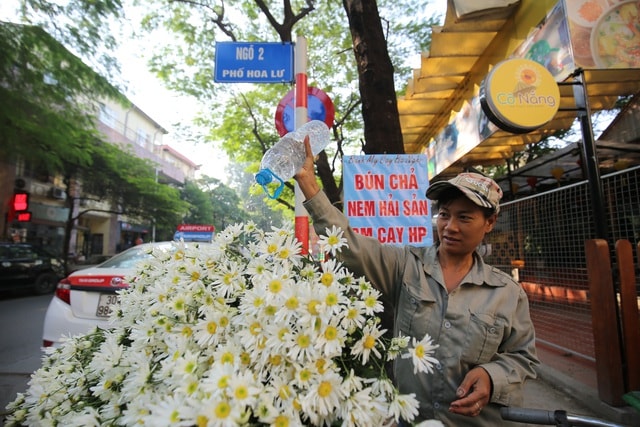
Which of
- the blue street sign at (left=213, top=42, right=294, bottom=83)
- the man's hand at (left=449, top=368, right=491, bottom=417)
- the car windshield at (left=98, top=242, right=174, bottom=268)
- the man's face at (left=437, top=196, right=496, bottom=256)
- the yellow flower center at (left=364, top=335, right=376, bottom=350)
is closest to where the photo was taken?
the yellow flower center at (left=364, top=335, right=376, bottom=350)

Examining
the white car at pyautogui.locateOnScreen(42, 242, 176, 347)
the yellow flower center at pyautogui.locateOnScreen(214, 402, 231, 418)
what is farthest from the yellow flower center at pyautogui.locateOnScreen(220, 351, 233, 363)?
the white car at pyautogui.locateOnScreen(42, 242, 176, 347)

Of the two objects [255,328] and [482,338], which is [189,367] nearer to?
[255,328]

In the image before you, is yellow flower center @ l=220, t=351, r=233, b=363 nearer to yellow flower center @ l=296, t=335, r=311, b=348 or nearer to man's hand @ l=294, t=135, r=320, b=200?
yellow flower center @ l=296, t=335, r=311, b=348

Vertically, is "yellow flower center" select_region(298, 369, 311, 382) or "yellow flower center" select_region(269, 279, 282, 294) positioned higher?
"yellow flower center" select_region(269, 279, 282, 294)

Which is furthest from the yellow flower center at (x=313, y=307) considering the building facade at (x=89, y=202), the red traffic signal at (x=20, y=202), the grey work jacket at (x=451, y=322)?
the red traffic signal at (x=20, y=202)

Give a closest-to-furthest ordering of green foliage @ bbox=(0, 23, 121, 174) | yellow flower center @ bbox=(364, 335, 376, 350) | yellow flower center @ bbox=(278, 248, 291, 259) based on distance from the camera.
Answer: yellow flower center @ bbox=(364, 335, 376, 350) → yellow flower center @ bbox=(278, 248, 291, 259) → green foliage @ bbox=(0, 23, 121, 174)

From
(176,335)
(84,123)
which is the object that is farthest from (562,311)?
(84,123)

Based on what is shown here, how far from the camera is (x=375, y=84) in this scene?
3.46 meters

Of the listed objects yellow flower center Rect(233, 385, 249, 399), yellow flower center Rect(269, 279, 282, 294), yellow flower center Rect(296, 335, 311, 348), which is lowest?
yellow flower center Rect(233, 385, 249, 399)

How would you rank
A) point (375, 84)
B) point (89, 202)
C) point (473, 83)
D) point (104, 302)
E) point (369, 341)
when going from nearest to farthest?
1. point (369, 341)
2. point (375, 84)
3. point (104, 302)
4. point (473, 83)
5. point (89, 202)

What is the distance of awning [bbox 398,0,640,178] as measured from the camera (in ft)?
15.1

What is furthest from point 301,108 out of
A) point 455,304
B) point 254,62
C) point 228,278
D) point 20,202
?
point 20,202

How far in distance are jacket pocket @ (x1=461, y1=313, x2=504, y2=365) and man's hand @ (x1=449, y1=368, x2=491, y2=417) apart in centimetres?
8

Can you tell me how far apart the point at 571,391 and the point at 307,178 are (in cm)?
399
